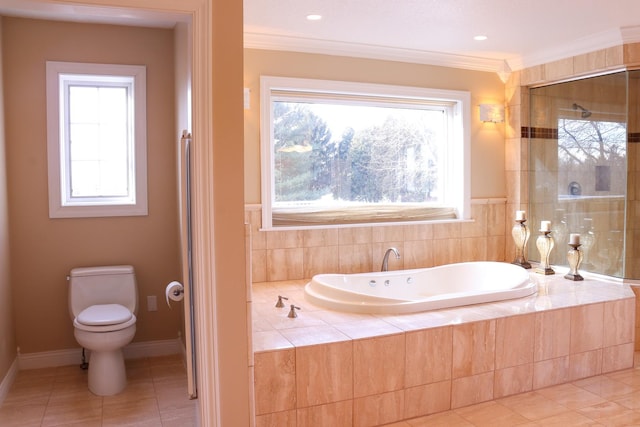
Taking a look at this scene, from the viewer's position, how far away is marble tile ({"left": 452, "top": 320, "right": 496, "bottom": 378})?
3.11m

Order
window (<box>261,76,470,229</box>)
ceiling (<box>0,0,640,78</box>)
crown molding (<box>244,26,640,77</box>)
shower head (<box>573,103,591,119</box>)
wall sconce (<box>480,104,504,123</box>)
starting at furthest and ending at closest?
wall sconce (<box>480,104,504,123</box>)
shower head (<box>573,103,591,119</box>)
window (<box>261,76,470,229</box>)
crown molding (<box>244,26,640,77</box>)
ceiling (<box>0,0,640,78</box>)

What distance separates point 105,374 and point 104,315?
362mm

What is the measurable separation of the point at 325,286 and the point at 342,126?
1584 millimetres

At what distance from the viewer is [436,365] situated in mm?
3055

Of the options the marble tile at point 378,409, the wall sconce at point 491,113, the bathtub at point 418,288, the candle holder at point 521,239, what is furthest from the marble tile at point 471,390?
the wall sconce at point 491,113

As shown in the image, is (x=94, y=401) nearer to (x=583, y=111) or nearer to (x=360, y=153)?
(x=360, y=153)

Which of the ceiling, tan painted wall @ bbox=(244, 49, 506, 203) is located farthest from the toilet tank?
the ceiling

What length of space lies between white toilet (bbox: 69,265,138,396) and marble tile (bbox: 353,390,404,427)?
5.10ft

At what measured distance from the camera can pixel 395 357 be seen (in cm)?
294

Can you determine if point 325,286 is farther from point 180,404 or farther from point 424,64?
point 424,64

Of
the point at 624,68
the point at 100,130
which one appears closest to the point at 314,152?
the point at 100,130

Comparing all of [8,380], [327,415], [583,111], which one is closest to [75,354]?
[8,380]

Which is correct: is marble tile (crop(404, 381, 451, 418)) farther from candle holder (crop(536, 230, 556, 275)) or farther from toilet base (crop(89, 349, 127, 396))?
candle holder (crop(536, 230, 556, 275))

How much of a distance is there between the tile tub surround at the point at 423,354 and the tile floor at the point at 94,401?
0.71 m
